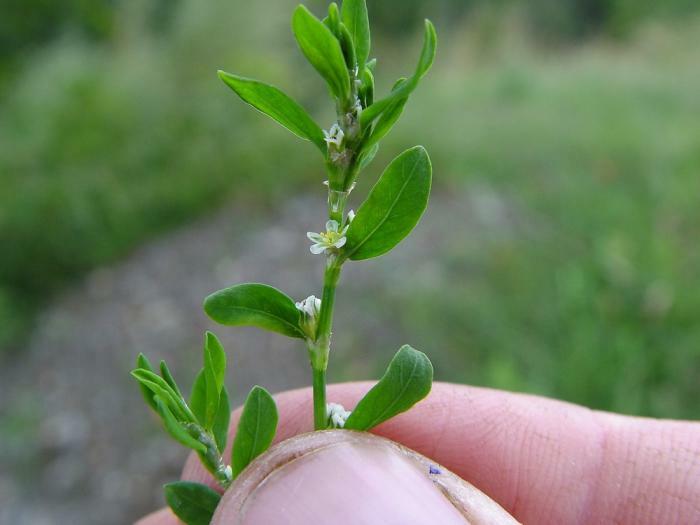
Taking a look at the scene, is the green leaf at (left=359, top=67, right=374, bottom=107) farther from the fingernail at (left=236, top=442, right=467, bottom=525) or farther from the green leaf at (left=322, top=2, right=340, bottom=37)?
the fingernail at (left=236, top=442, right=467, bottom=525)

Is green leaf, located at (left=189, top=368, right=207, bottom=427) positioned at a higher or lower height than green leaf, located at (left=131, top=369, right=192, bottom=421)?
lower

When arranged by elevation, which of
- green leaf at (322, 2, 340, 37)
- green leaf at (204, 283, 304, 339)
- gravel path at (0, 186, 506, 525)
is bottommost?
gravel path at (0, 186, 506, 525)

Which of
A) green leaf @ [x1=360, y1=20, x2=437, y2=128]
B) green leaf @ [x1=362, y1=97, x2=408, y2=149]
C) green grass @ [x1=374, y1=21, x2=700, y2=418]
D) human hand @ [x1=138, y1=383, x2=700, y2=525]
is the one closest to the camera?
green leaf @ [x1=360, y1=20, x2=437, y2=128]

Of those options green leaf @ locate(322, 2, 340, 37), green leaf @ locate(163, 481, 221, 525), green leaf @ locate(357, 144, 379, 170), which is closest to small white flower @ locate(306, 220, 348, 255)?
green leaf @ locate(357, 144, 379, 170)

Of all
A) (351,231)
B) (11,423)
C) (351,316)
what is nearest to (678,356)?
(351,316)

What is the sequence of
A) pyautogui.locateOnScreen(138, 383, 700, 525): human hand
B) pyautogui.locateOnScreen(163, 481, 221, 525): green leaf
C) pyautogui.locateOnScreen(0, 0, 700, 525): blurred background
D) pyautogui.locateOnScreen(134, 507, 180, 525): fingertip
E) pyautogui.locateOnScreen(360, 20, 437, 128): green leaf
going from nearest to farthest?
pyautogui.locateOnScreen(360, 20, 437, 128): green leaf → pyautogui.locateOnScreen(163, 481, 221, 525): green leaf → pyautogui.locateOnScreen(138, 383, 700, 525): human hand → pyautogui.locateOnScreen(134, 507, 180, 525): fingertip → pyautogui.locateOnScreen(0, 0, 700, 525): blurred background

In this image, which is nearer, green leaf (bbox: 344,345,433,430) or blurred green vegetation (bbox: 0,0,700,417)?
green leaf (bbox: 344,345,433,430)

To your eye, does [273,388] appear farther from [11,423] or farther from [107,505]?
[11,423]

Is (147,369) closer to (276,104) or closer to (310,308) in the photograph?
(310,308)
